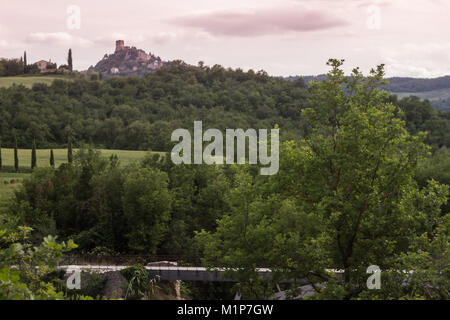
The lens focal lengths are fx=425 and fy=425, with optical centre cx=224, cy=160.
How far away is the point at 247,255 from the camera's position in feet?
44.6

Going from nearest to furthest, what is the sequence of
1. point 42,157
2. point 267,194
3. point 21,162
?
point 267,194, point 21,162, point 42,157

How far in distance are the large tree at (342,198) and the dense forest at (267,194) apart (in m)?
0.05

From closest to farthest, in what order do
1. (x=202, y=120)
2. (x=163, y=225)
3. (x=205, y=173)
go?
(x=163, y=225) → (x=205, y=173) → (x=202, y=120)

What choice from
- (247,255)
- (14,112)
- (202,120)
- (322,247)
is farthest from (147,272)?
(14,112)

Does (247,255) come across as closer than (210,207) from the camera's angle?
Yes

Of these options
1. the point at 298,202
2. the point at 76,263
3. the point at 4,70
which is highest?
the point at 4,70

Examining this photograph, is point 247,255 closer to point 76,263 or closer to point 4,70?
point 76,263

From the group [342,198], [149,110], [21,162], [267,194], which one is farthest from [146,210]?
[149,110]

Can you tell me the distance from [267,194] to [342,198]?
3.10 meters

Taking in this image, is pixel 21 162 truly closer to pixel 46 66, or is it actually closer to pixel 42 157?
pixel 42 157

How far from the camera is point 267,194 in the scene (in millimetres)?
15172

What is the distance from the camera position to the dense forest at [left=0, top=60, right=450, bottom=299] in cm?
1241

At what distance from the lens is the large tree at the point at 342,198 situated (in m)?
12.5
